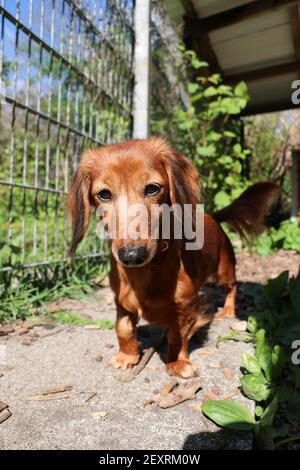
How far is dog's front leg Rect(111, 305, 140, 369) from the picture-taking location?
1964 mm

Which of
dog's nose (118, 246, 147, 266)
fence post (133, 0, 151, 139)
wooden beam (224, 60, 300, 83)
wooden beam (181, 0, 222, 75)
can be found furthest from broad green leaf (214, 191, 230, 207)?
dog's nose (118, 246, 147, 266)

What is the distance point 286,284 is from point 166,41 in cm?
321

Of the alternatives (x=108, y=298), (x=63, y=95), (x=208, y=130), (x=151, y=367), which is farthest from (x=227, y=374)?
(x=208, y=130)

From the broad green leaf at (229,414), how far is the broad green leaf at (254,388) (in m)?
0.12

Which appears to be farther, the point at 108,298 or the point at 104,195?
the point at 108,298

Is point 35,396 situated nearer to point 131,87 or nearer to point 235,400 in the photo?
point 235,400

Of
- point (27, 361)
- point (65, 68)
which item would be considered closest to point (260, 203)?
point (65, 68)

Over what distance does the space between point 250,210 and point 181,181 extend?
1.44 m

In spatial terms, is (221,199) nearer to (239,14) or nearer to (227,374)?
(239,14)

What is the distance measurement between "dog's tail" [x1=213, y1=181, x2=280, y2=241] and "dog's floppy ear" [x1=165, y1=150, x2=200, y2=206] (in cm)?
125

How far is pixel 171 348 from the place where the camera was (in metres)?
1.96

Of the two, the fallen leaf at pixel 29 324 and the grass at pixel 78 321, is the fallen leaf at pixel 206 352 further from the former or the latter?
the fallen leaf at pixel 29 324

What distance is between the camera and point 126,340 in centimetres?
197

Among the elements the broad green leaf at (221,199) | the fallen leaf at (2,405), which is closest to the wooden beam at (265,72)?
the broad green leaf at (221,199)
